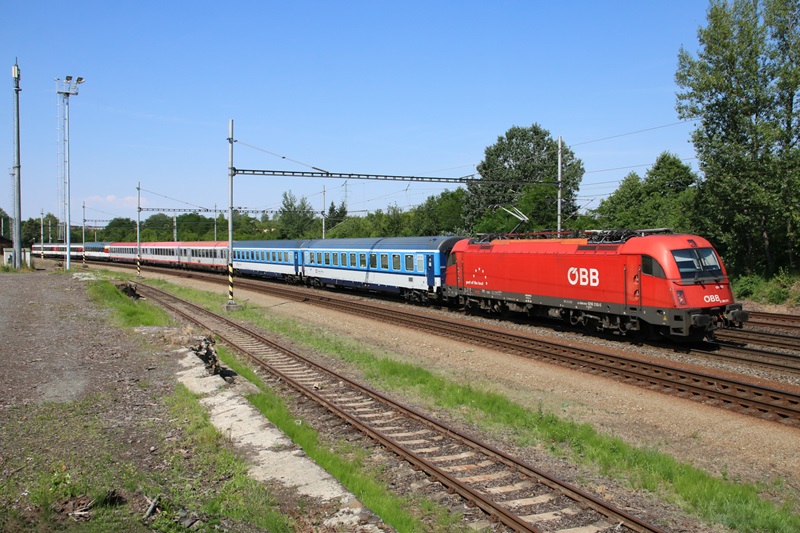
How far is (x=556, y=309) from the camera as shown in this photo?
67.4 ft

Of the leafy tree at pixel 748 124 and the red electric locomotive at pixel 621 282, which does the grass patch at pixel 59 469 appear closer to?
the red electric locomotive at pixel 621 282

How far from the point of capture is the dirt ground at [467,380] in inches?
345

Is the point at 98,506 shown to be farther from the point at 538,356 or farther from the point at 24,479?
Answer: the point at 538,356

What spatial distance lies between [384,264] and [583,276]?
14.6 m

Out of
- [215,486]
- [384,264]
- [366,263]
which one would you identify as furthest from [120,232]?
[215,486]

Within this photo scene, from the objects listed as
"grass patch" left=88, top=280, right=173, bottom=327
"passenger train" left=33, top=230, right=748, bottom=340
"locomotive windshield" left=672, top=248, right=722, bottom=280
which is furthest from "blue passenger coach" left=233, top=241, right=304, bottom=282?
"locomotive windshield" left=672, top=248, right=722, bottom=280

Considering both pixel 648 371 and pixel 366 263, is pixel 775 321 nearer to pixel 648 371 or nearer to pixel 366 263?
pixel 648 371

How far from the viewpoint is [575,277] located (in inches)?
750

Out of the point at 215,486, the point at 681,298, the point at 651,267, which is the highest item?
the point at 651,267

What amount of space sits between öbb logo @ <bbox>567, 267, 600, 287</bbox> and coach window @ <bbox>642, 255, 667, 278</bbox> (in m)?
1.69

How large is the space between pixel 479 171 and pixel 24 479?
221 feet

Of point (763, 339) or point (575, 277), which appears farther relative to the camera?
point (575, 277)

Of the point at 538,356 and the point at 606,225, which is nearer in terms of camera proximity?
the point at 538,356

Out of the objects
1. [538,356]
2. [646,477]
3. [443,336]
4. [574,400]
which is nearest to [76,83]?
[443,336]
